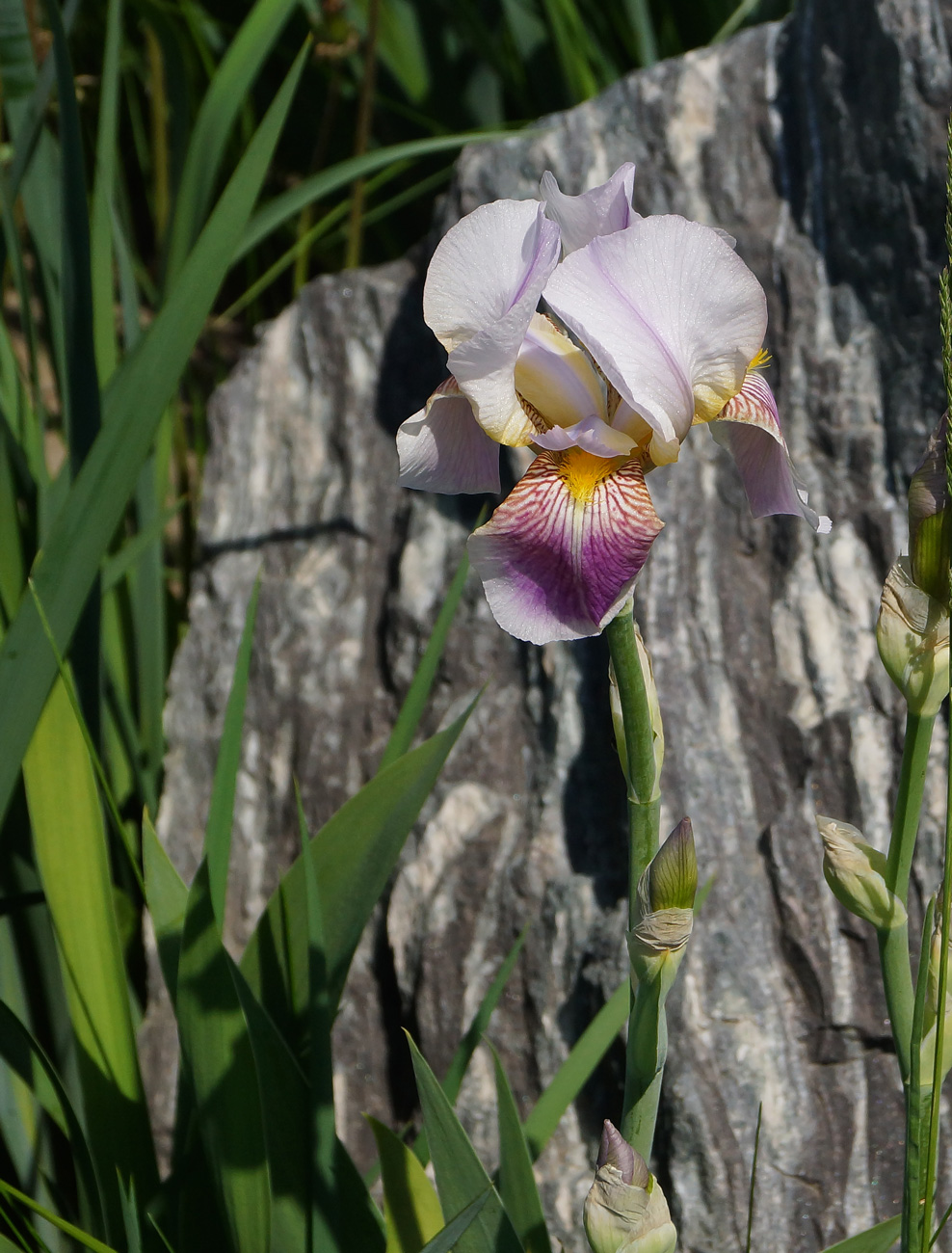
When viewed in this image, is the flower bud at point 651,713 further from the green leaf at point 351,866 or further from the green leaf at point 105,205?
the green leaf at point 105,205

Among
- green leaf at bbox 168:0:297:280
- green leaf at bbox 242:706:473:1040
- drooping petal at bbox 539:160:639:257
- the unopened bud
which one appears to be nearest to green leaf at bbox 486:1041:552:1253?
green leaf at bbox 242:706:473:1040

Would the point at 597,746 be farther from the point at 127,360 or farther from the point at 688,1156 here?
the point at 127,360

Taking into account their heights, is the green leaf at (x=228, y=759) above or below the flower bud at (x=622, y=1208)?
above

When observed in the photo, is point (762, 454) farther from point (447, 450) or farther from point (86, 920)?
point (86, 920)

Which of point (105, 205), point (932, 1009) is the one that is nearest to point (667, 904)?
point (932, 1009)

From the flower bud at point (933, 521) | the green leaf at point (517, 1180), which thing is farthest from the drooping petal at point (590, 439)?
the green leaf at point (517, 1180)

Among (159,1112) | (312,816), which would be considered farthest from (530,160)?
(159,1112)
